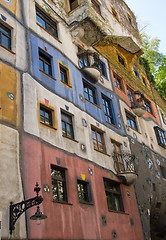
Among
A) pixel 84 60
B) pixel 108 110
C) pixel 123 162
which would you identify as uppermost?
pixel 84 60

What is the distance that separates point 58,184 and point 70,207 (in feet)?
2.60

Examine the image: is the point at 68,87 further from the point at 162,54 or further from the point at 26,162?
the point at 162,54

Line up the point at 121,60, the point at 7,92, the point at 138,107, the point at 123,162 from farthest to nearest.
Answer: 1. the point at 121,60
2. the point at 138,107
3. the point at 123,162
4. the point at 7,92

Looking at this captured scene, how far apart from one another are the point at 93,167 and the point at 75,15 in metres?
8.04

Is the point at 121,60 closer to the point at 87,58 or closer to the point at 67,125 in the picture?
the point at 87,58

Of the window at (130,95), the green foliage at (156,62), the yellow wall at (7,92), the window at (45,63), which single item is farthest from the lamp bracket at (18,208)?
the green foliage at (156,62)

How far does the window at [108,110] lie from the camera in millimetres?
13750

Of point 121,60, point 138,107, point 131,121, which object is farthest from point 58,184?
point 121,60

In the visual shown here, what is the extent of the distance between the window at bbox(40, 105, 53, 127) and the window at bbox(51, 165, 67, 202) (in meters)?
1.58

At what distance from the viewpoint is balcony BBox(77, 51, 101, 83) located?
1304 cm

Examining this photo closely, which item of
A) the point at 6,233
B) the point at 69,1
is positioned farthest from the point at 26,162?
the point at 69,1

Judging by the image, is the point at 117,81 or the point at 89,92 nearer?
the point at 89,92

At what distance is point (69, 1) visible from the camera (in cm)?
1517

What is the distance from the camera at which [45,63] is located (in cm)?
1101
